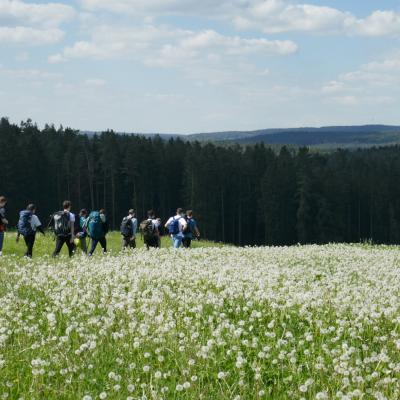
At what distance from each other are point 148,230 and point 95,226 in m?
2.87

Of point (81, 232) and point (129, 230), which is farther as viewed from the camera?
point (129, 230)

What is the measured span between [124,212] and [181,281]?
108m

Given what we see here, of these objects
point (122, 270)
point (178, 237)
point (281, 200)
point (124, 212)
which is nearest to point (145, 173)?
point (124, 212)

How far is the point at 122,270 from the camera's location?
16.6m

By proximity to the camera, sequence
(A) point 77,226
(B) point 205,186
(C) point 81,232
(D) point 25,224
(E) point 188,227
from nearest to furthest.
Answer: (D) point 25,224, (A) point 77,226, (C) point 81,232, (E) point 188,227, (B) point 205,186

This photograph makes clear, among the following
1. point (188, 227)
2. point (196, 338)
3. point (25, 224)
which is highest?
point (25, 224)

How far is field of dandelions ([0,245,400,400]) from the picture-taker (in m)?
8.41

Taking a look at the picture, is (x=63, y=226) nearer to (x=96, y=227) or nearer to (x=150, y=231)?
(x=96, y=227)

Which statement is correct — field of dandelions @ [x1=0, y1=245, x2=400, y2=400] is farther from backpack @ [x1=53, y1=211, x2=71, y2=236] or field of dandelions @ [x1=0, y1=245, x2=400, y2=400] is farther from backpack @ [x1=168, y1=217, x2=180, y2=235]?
backpack @ [x1=168, y1=217, x2=180, y2=235]

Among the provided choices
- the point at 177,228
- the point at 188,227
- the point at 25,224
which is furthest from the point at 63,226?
the point at 188,227

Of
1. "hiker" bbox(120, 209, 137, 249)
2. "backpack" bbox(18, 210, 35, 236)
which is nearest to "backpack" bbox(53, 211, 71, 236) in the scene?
"backpack" bbox(18, 210, 35, 236)

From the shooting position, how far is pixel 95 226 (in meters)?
26.8

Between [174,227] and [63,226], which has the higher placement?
[63,226]

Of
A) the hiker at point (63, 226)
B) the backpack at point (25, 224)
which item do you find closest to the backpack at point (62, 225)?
the hiker at point (63, 226)
